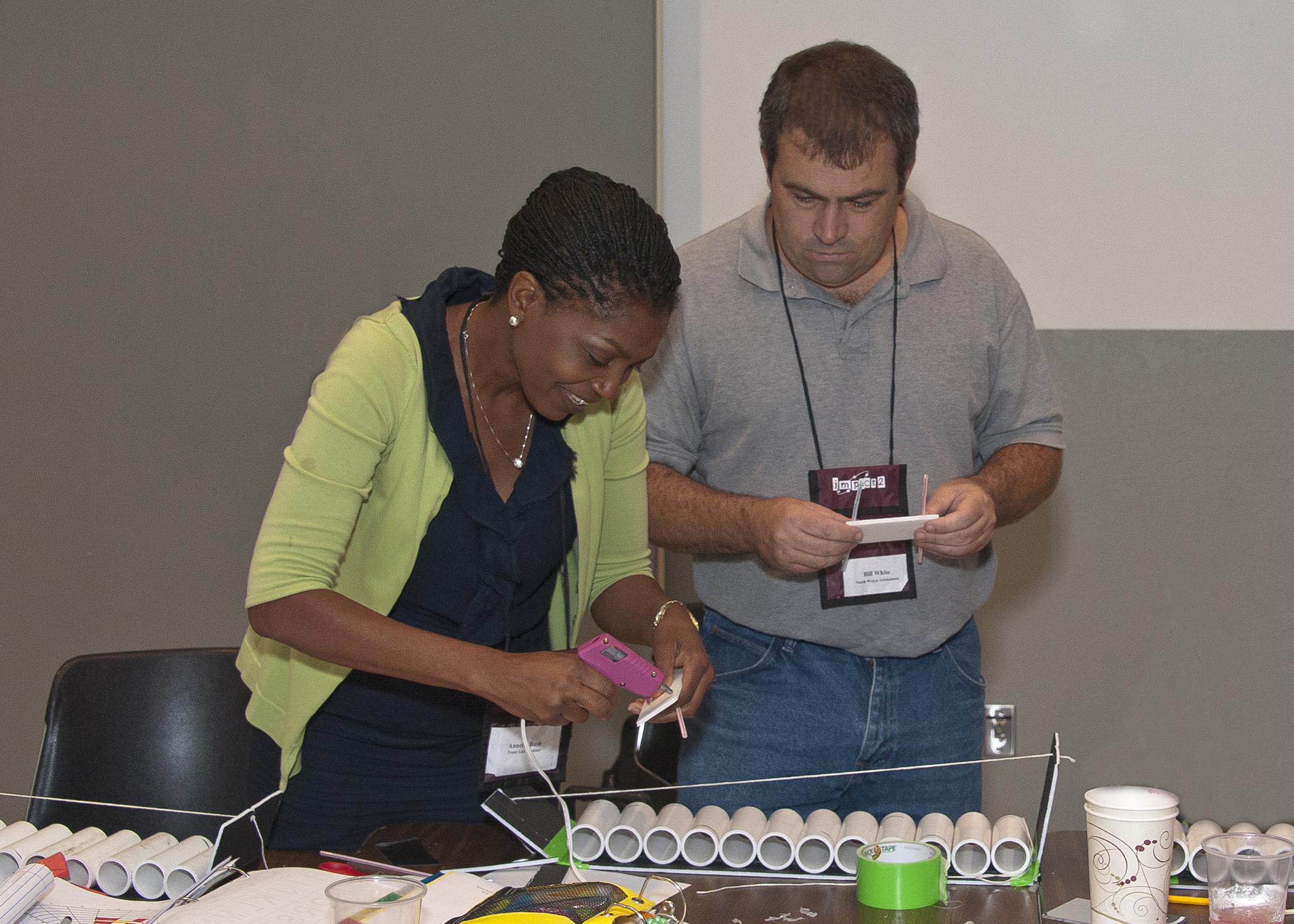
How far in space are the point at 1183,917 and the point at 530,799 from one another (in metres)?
0.82

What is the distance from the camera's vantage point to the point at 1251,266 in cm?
302

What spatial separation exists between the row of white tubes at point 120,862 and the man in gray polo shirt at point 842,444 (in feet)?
2.79

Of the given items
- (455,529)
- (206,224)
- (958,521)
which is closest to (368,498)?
(455,529)

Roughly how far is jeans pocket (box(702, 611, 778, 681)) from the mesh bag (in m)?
0.79

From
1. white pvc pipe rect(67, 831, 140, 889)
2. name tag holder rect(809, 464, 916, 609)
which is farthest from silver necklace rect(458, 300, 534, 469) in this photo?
white pvc pipe rect(67, 831, 140, 889)

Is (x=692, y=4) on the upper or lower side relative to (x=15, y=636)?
upper

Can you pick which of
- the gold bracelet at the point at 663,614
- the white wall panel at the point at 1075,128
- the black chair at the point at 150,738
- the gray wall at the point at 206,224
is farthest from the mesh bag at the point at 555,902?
the white wall panel at the point at 1075,128

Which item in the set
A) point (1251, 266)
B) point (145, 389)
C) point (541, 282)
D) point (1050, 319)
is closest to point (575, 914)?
point (541, 282)

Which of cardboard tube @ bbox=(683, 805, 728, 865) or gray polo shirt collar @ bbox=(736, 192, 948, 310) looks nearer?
cardboard tube @ bbox=(683, 805, 728, 865)

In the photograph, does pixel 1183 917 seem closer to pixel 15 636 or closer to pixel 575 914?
pixel 575 914

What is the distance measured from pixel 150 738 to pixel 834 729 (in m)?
1.16

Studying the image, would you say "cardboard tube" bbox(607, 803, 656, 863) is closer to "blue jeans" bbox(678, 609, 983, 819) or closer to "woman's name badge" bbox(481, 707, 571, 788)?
"woman's name badge" bbox(481, 707, 571, 788)

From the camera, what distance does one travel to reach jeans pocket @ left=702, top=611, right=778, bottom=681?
2.06m

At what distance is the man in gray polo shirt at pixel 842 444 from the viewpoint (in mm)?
1968
